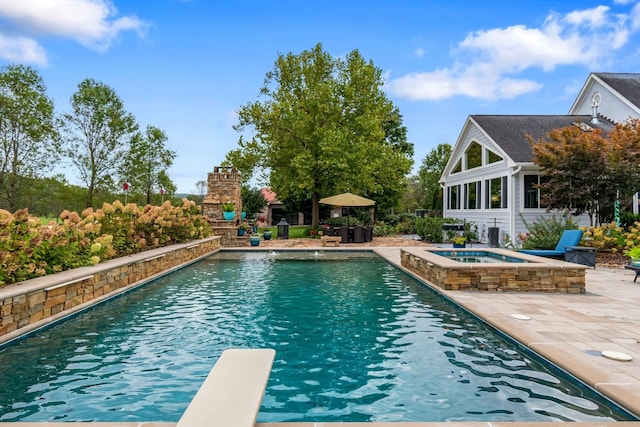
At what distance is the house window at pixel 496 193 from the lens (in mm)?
15586

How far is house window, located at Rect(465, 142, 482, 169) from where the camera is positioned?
1798cm

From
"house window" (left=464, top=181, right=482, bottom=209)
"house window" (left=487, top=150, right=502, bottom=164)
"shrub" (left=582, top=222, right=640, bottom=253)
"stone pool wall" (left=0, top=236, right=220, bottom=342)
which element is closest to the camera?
"stone pool wall" (left=0, top=236, right=220, bottom=342)

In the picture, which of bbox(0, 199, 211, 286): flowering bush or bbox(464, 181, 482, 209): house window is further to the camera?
bbox(464, 181, 482, 209): house window

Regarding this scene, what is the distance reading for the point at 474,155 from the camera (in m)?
18.6

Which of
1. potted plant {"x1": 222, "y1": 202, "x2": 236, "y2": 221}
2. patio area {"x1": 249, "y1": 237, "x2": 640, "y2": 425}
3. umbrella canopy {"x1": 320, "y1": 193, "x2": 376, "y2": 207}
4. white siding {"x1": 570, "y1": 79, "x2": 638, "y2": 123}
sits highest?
white siding {"x1": 570, "y1": 79, "x2": 638, "y2": 123}

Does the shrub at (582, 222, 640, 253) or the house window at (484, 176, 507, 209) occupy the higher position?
the house window at (484, 176, 507, 209)

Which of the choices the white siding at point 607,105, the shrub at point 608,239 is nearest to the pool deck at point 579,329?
the shrub at point 608,239

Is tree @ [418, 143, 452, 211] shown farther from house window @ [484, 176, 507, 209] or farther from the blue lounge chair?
the blue lounge chair

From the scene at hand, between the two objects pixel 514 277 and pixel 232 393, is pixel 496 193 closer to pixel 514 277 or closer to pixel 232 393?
pixel 514 277

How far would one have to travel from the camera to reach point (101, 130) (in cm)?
3177

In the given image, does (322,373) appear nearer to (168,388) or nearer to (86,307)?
(168,388)

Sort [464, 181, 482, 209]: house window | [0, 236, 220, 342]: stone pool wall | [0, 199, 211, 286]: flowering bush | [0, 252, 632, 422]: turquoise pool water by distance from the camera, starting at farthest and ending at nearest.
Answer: [464, 181, 482, 209]: house window → [0, 199, 211, 286]: flowering bush → [0, 236, 220, 342]: stone pool wall → [0, 252, 632, 422]: turquoise pool water

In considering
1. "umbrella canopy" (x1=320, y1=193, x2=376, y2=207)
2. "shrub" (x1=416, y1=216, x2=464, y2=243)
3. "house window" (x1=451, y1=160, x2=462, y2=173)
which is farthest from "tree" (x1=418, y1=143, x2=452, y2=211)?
"umbrella canopy" (x1=320, y1=193, x2=376, y2=207)

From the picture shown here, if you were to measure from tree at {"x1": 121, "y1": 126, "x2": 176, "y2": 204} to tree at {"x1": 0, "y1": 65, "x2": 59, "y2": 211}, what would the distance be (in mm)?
6315
